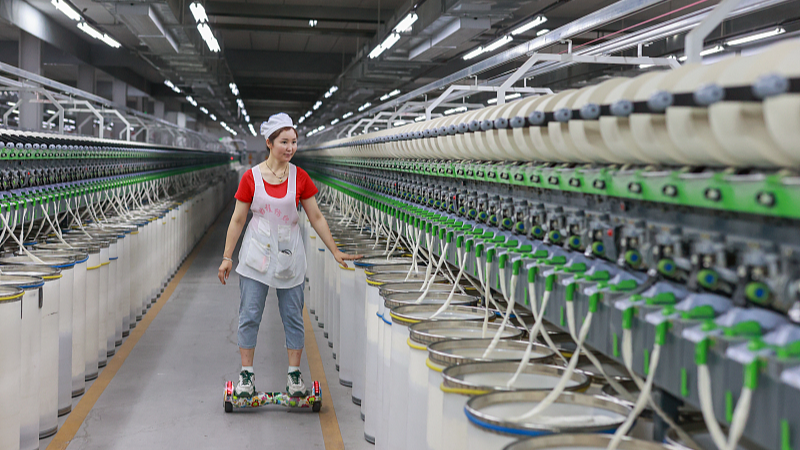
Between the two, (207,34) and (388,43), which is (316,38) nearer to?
(207,34)

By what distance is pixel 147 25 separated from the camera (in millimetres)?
8000

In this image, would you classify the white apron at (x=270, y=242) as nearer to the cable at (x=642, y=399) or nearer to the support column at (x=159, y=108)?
the cable at (x=642, y=399)

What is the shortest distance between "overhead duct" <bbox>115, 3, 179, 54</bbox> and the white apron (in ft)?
13.1

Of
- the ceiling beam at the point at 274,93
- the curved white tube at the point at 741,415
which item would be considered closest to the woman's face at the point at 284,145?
the curved white tube at the point at 741,415

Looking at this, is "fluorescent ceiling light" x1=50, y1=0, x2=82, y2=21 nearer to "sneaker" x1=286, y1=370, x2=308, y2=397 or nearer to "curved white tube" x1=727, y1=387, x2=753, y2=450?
"sneaker" x1=286, y1=370, x2=308, y2=397

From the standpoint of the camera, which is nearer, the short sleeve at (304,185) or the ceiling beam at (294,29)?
the short sleeve at (304,185)

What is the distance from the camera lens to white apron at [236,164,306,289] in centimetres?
431

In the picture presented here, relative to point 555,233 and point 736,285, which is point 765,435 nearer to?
point 736,285

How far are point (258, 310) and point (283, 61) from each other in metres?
15.1

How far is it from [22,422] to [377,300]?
6.24 feet

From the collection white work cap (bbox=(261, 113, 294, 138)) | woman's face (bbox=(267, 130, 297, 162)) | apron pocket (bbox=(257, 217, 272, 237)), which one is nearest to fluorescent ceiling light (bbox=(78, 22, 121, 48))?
white work cap (bbox=(261, 113, 294, 138))

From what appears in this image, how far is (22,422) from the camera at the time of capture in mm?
3586

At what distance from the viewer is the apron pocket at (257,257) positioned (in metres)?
4.29

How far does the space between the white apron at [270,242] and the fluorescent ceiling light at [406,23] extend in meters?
3.96
